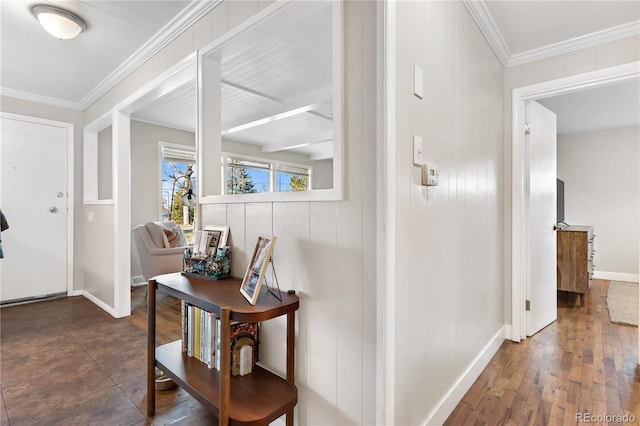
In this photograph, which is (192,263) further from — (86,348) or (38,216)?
(38,216)

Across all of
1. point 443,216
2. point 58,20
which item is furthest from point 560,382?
point 58,20

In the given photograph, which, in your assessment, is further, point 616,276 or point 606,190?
point 606,190

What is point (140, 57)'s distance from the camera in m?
2.55

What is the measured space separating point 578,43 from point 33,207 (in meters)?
5.31

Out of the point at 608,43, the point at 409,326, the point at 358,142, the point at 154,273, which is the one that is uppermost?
the point at 608,43

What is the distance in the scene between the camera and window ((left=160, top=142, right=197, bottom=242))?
491 centimetres

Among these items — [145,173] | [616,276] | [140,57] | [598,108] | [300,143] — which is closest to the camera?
[140,57]

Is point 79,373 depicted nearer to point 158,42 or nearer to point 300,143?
point 158,42

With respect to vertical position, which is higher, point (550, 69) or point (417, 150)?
point (550, 69)

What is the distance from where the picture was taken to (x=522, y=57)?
2496 millimetres

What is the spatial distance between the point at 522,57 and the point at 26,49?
3.91 m

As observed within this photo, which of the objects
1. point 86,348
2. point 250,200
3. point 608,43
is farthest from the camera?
point 86,348

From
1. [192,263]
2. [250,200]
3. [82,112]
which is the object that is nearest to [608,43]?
[250,200]

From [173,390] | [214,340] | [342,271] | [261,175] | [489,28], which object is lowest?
[173,390]
